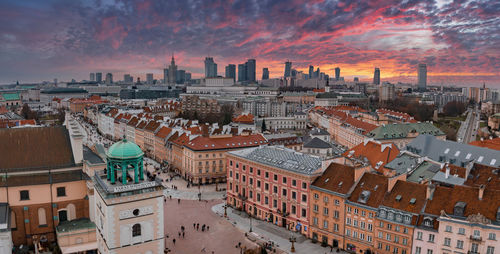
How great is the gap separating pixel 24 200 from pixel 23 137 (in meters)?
8.13

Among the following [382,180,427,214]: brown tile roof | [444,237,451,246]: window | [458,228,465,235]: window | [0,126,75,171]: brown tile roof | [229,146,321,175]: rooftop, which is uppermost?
[0,126,75,171]: brown tile roof

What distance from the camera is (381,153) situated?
71375 millimetres

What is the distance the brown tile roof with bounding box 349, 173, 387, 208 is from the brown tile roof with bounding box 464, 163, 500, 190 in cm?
1393

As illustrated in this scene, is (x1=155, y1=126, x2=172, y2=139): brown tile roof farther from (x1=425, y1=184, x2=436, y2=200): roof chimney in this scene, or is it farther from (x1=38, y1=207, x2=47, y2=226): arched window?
(x1=425, y1=184, x2=436, y2=200): roof chimney

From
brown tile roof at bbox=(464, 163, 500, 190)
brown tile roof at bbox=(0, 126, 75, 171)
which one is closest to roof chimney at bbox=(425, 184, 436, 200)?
brown tile roof at bbox=(464, 163, 500, 190)

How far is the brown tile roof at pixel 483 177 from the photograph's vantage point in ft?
173

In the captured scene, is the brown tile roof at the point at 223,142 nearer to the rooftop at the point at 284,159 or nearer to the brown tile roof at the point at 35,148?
the rooftop at the point at 284,159

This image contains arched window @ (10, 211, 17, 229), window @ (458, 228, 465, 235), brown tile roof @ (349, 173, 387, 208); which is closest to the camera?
window @ (458, 228, 465, 235)

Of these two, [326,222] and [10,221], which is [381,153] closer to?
[326,222]

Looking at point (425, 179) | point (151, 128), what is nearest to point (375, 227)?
point (425, 179)

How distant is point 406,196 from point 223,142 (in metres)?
47.7

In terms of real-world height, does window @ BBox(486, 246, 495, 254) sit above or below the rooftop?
below

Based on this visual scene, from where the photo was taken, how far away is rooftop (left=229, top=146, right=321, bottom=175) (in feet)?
185

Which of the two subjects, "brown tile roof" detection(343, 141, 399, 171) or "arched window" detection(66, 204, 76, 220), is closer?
"arched window" detection(66, 204, 76, 220)
